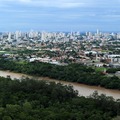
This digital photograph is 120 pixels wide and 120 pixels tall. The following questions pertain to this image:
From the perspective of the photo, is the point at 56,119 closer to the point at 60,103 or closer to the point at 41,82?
the point at 60,103

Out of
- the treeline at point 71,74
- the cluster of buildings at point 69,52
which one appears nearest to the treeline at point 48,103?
the treeline at point 71,74

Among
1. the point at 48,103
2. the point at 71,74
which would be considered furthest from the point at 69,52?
the point at 48,103

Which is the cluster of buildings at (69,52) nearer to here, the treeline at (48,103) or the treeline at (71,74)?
the treeline at (71,74)

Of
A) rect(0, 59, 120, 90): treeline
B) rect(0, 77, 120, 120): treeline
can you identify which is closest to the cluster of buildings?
rect(0, 59, 120, 90): treeline

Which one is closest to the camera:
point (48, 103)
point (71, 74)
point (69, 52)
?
point (48, 103)

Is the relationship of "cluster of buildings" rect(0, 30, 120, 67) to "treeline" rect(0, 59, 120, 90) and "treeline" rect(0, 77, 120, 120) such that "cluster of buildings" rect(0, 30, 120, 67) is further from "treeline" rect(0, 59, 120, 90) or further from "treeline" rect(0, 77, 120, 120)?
"treeline" rect(0, 77, 120, 120)

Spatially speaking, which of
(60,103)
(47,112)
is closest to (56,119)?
(47,112)

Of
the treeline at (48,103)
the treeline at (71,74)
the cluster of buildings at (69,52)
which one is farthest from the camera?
the cluster of buildings at (69,52)

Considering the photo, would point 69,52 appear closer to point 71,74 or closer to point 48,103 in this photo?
point 71,74
